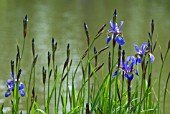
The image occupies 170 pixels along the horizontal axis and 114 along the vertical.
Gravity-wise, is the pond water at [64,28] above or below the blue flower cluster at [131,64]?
above

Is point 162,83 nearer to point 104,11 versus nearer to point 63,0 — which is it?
point 104,11

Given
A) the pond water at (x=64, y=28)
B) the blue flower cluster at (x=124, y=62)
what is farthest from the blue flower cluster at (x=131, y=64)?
the pond water at (x=64, y=28)

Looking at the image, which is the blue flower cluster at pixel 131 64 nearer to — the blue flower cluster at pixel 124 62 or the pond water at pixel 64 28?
the blue flower cluster at pixel 124 62

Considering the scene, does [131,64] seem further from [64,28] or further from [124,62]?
[64,28]

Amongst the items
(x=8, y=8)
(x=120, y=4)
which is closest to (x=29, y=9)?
(x=8, y=8)

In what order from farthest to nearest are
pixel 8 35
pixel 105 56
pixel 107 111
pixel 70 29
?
pixel 70 29 < pixel 8 35 < pixel 105 56 < pixel 107 111

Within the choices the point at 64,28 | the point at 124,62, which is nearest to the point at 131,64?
the point at 124,62

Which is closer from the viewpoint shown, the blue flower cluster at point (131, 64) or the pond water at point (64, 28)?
the blue flower cluster at point (131, 64)

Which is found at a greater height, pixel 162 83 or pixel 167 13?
pixel 167 13
